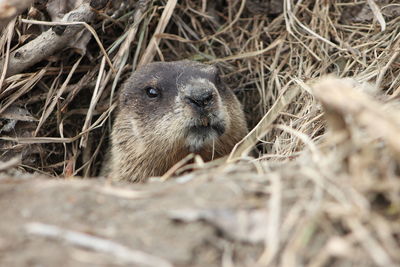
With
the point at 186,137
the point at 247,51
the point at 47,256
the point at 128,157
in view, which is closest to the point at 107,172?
the point at 128,157

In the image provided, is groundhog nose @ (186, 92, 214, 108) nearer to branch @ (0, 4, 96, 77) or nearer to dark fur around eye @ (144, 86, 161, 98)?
dark fur around eye @ (144, 86, 161, 98)

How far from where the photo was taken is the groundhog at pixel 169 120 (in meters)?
3.83

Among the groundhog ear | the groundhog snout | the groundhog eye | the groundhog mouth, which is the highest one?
the groundhog snout

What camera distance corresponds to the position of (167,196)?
2322 mm

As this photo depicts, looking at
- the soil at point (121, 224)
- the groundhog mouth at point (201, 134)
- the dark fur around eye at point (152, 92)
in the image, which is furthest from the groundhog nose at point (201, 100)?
the soil at point (121, 224)

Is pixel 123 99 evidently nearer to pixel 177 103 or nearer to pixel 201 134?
pixel 177 103

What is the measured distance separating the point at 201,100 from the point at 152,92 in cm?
67

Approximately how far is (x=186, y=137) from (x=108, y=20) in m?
1.49

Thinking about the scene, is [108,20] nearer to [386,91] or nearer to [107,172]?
[107,172]

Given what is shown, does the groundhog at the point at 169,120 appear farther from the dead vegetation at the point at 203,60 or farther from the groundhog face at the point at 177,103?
the dead vegetation at the point at 203,60

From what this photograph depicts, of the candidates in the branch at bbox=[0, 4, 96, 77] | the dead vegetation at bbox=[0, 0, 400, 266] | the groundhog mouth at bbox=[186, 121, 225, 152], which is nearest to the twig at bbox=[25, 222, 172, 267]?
the dead vegetation at bbox=[0, 0, 400, 266]

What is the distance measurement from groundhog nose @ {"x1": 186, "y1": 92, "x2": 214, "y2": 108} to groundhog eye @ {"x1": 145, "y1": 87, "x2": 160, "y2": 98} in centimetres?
55

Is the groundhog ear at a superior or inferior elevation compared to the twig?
inferior

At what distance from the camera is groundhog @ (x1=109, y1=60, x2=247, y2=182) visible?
3826 millimetres
